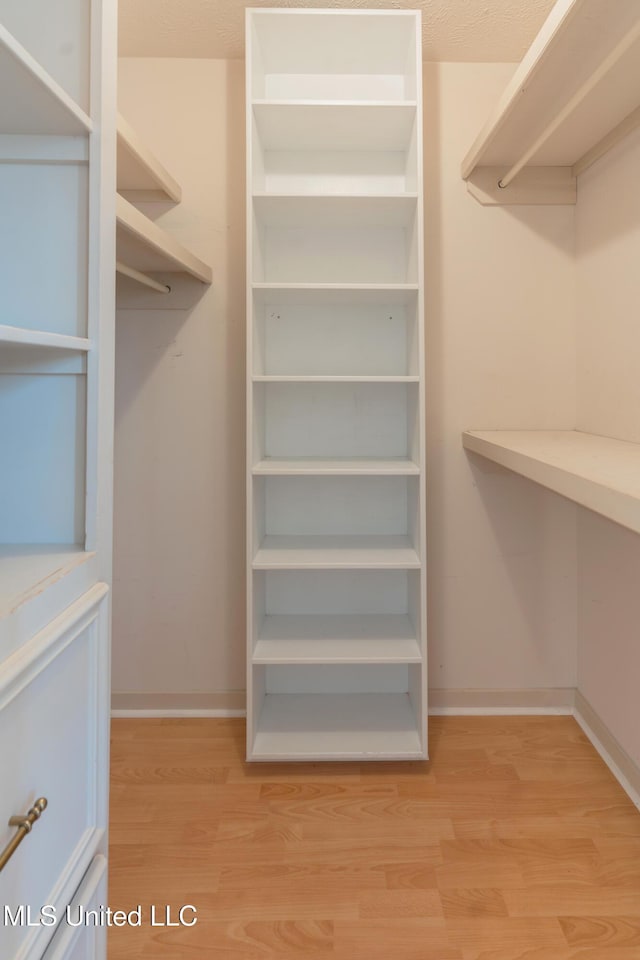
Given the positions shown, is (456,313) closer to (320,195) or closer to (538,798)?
(320,195)

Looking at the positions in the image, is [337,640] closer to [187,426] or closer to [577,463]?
[187,426]

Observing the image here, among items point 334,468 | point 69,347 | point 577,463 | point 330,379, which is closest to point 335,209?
point 330,379

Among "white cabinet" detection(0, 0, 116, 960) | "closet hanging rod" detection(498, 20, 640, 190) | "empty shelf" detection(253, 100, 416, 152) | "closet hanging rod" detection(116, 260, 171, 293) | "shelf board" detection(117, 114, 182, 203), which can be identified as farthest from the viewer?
"empty shelf" detection(253, 100, 416, 152)

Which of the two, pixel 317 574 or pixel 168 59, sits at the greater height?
pixel 168 59

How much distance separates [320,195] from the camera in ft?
6.32

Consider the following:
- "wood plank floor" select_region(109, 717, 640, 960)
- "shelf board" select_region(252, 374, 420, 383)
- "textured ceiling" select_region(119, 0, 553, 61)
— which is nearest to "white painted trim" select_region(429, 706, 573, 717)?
"wood plank floor" select_region(109, 717, 640, 960)

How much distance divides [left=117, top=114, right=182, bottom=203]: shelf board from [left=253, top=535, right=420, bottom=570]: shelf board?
121 cm

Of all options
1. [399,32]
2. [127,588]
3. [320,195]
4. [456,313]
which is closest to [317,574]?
[127,588]

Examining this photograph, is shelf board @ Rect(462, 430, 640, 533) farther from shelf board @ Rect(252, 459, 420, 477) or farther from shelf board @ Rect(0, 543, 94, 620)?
shelf board @ Rect(0, 543, 94, 620)

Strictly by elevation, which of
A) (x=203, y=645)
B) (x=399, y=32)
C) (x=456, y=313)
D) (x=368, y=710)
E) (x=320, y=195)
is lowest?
(x=368, y=710)

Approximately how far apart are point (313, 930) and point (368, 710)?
0.85 metres

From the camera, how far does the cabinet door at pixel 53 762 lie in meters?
0.77

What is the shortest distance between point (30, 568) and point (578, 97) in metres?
1.63

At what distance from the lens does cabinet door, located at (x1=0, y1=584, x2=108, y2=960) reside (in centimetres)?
77
